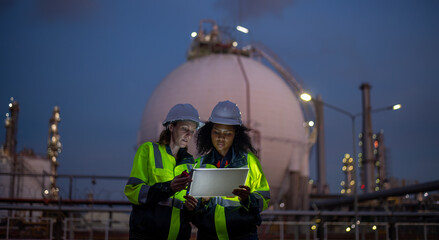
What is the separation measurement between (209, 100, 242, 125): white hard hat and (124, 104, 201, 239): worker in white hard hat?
197 millimetres

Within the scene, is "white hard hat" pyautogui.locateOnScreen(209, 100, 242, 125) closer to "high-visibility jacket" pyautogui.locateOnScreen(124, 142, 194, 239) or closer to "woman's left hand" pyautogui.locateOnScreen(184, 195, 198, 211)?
"high-visibility jacket" pyautogui.locateOnScreen(124, 142, 194, 239)

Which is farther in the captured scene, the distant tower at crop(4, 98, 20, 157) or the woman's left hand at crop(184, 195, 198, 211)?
the distant tower at crop(4, 98, 20, 157)

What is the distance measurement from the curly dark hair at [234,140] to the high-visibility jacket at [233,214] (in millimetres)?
291

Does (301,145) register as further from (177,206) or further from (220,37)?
(177,206)

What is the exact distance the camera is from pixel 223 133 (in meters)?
4.41

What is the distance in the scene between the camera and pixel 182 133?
4316 millimetres

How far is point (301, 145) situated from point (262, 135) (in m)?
3.10

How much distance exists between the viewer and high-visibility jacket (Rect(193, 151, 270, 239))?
157 inches

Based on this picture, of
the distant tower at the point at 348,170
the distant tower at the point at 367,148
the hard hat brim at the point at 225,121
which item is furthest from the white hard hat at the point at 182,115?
the distant tower at the point at 348,170

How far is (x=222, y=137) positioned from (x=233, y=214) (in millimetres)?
727

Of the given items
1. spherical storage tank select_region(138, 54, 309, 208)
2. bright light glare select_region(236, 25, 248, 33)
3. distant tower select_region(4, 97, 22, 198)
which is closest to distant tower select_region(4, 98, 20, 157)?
distant tower select_region(4, 97, 22, 198)

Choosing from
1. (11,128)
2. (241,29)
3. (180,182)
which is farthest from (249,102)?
(180,182)

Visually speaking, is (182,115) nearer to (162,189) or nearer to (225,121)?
(225,121)

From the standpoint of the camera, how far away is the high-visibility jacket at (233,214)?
3.99m
